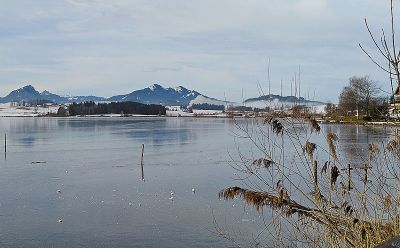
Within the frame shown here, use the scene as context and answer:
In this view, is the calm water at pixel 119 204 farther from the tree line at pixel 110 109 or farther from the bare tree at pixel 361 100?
the tree line at pixel 110 109

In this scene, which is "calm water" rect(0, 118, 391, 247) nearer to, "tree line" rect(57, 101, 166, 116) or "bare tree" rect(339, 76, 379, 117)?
"bare tree" rect(339, 76, 379, 117)

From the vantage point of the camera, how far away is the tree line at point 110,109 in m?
183

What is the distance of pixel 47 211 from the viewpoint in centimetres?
1744

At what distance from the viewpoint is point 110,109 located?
621ft

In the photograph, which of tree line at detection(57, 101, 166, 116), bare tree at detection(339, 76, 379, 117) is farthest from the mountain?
tree line at detection(57, 101, 166, 116)

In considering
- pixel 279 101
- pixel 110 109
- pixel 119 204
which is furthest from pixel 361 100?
pixel 110 109

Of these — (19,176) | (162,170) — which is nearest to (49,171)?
(19,176)

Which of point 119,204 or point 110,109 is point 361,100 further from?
point 110,109

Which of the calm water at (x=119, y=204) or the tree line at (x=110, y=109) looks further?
the tree line at (x=110, y=109)

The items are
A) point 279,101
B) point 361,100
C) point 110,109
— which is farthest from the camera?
point 110,109

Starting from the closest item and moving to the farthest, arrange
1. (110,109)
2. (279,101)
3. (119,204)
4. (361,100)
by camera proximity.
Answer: (279,101), (119,204), (361,100), (110,109)

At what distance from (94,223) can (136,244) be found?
9.36ft

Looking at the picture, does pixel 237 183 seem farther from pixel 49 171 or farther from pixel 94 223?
pixel 49 171

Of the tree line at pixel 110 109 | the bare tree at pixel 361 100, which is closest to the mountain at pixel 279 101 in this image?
the bare tree at pixel 361 100
